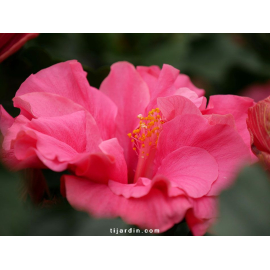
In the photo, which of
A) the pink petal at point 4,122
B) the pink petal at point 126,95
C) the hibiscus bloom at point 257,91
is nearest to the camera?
the pink petal at point 4,122

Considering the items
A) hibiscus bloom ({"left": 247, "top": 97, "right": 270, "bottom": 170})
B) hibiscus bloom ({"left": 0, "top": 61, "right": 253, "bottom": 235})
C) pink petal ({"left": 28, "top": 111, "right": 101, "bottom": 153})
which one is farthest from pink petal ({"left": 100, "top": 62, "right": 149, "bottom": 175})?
hibiscus bloom ({"left": 247, "top": 97, "right": 270, "bottom": 170})

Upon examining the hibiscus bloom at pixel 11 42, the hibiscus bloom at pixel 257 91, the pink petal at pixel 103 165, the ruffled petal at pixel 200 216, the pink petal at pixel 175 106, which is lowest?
→ the ruffled petal at pixel 200 216

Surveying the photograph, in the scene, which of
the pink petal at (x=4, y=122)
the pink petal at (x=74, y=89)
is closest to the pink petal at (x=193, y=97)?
the pink petal at (x=74, y=89)

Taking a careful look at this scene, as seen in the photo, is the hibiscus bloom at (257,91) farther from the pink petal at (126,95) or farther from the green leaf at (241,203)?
the green leaf at (241,203)

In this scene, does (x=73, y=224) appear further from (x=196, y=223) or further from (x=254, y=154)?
(x=254, y=154)

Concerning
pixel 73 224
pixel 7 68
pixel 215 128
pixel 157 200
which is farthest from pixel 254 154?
pixel 7 68

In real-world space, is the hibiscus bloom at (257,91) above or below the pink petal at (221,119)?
below

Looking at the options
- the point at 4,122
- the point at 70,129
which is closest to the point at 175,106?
the point at 70,129

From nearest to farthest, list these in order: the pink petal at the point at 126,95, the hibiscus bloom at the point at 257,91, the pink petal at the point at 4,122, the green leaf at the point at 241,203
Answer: the green leaf at the point at 241,203 → the pink petal at the point at 4,122 → the pink petal at the point at 126,95 → the hibiscus bloom at the point at 257,91
